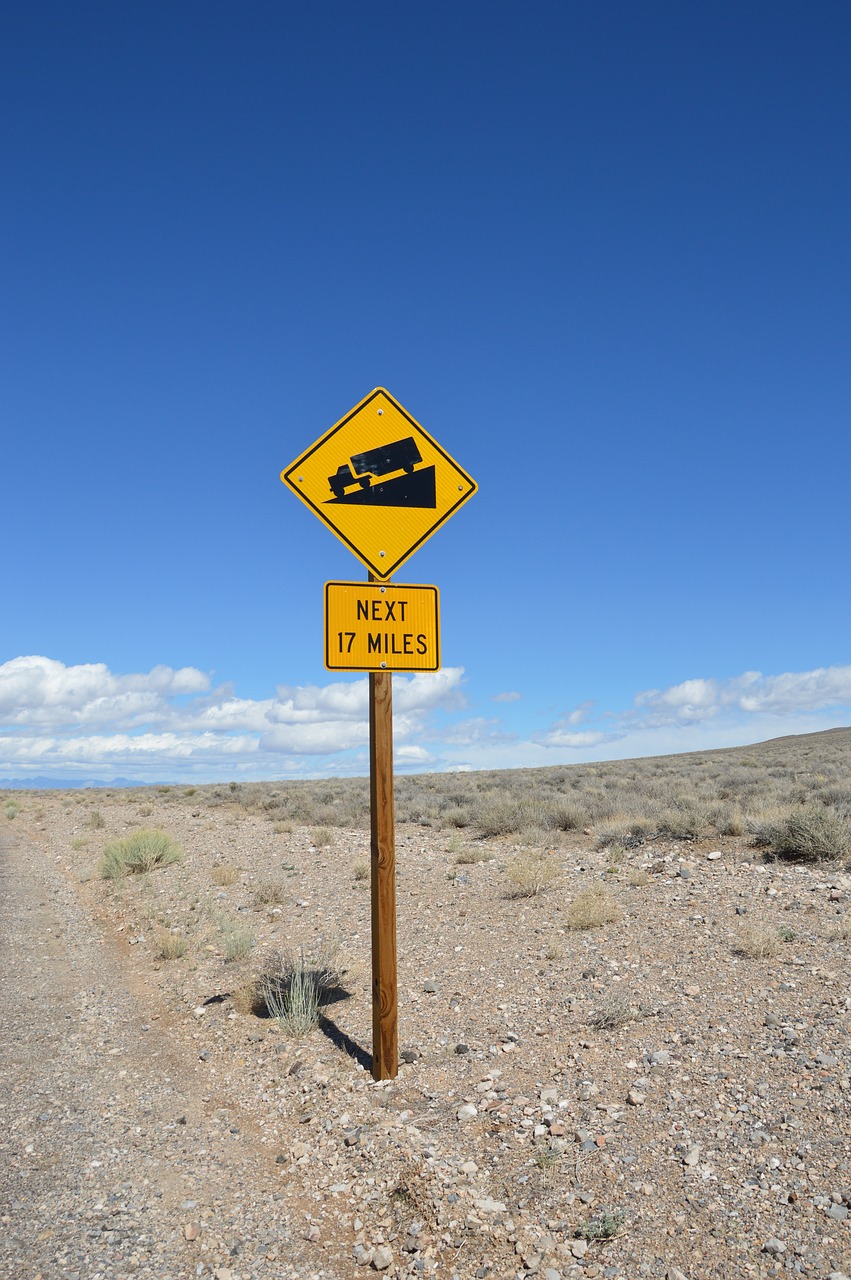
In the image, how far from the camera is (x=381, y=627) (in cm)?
557

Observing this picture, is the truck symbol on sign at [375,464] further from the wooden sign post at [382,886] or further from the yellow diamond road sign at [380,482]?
the wooden sign post at [382,886]

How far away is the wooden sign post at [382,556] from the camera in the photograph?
5523 millimetres

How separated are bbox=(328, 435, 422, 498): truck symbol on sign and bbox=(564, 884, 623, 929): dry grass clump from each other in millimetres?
5618

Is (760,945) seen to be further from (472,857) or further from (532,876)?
(472,857)

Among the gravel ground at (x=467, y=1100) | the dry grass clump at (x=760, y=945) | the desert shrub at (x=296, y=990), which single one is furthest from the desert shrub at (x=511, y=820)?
the dry grass clump at (x=760, y=945)

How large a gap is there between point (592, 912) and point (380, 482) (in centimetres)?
569

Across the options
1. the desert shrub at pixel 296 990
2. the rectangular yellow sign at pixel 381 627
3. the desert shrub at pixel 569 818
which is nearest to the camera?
the rectangular yellow sign at pixel 381 627

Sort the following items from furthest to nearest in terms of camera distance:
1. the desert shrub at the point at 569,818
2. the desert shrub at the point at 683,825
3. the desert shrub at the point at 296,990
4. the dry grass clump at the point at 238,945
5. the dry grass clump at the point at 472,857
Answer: the desert shrub at the point at 569,818 → the dry grass clump at the point at 472,857 → the desert shrub at the point at 683,825 → the dry grass clump at the point at 238,945 → the desert shrub at the point at 296,990

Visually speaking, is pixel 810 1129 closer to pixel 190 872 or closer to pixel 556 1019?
pixel 556 1019

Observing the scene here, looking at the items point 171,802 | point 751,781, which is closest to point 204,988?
point 751,781

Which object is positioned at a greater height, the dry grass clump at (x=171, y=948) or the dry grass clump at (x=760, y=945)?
the dry grass clump at (x=760, y=945)

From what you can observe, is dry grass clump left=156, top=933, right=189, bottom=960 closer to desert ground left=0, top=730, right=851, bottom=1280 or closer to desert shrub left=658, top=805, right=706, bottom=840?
desert ground left=0, top=730, right=851, bottom=1280

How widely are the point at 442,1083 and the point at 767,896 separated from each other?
533 cm

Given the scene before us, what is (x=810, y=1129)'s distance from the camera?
4.31 m
